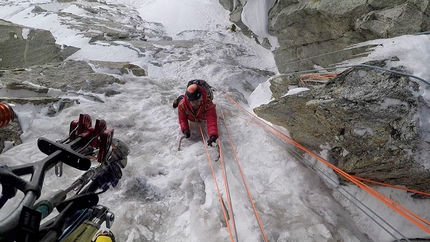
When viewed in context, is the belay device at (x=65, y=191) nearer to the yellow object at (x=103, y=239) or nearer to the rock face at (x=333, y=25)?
the yellow object at (x=103, y=239)

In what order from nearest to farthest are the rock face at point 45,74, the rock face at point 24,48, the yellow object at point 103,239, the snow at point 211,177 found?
the yellow object at point 103,239
the snow at point 211,177
the rock face at point 45,74
the rock face at point 24,48

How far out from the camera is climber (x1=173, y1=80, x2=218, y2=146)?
412cm

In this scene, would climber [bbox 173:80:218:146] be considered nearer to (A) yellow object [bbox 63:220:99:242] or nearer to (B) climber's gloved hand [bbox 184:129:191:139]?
(B) climber's gloved hand [bbox 184:129:191:139]

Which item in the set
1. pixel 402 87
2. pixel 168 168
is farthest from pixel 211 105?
pixel 402 87

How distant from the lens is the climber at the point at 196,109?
162 inches

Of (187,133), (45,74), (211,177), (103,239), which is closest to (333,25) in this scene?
(187,133)

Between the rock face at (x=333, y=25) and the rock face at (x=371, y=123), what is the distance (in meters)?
0.77

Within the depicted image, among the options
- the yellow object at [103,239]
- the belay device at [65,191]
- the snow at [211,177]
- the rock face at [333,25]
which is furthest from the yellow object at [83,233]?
the rock face at [333,25]

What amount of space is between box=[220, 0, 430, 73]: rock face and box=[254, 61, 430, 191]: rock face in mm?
767

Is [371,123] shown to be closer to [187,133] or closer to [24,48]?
[187,133]

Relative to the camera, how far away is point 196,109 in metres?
4.36

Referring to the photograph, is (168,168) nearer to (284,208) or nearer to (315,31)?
(284,208)

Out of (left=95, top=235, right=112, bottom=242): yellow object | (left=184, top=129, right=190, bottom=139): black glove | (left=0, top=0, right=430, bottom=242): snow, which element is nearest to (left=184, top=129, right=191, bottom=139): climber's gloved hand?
(left=184, top=129, right=190, bottom=139): black glove

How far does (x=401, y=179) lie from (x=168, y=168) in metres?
2.62
